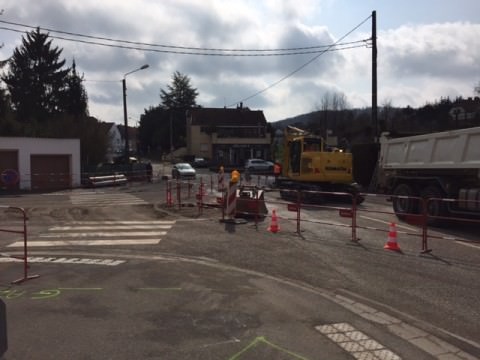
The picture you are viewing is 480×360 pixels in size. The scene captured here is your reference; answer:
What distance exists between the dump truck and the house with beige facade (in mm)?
63210

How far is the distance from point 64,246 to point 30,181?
2351 centimetres

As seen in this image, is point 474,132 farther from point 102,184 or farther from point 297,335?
point 102,184

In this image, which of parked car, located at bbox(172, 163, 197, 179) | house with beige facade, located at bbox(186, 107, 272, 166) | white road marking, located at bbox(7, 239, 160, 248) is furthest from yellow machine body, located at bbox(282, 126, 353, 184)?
house with beige facade, located at bbox(186, 107, 272, 166)

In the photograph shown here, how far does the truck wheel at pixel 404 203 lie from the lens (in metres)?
16.6

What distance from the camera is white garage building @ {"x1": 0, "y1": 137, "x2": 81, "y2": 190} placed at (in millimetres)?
32781

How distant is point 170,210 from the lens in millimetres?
18922

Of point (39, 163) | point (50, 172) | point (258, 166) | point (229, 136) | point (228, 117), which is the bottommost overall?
point (50, 172)

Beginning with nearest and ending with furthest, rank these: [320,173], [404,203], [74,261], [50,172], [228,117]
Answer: [74,261], [404,203], [320,173], [50,172], [228,117]

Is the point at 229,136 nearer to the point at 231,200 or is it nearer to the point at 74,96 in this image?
the point at 74,96

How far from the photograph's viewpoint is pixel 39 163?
34469 millimetres

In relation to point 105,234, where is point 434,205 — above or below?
above

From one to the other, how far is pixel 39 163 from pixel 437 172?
1036 inches

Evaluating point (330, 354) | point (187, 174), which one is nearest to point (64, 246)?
point (330, 354)

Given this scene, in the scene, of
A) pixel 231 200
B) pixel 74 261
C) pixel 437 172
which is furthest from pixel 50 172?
pixel 74 261
